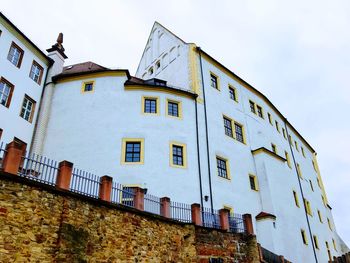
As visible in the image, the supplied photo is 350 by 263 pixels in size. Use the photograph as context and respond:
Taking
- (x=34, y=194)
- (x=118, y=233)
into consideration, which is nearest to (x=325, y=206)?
(x=118, y=233)

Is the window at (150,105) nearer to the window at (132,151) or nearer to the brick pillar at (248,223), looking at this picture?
the window at (132,151)

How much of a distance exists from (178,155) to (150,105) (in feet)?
13.8

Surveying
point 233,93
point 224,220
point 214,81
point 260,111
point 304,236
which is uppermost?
point 214,81

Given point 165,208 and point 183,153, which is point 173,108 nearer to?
point 183,153

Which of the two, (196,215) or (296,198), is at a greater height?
(296,198)

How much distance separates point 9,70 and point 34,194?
42.9 ft

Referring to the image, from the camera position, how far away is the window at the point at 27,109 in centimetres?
2208

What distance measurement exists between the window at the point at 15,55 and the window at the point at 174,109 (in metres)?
10.3

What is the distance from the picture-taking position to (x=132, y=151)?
70.6ft

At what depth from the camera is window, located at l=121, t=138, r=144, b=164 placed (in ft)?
69.1

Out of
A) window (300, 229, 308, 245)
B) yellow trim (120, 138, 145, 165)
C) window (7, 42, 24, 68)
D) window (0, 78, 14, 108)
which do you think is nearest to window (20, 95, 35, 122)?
window (0, 78, 14, 108)

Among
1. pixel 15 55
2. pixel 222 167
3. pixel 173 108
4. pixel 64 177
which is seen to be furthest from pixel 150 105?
pixel 64 177

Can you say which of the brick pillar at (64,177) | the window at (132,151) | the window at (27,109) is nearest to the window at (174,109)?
the window at (132,151)

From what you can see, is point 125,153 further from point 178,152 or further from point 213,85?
point 213,85
